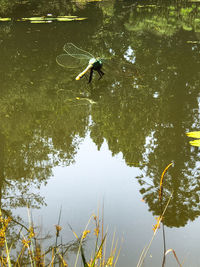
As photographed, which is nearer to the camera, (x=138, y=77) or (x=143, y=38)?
(x=138, y=77)

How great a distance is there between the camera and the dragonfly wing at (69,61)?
663 centimetres

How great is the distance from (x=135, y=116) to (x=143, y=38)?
4.95 m

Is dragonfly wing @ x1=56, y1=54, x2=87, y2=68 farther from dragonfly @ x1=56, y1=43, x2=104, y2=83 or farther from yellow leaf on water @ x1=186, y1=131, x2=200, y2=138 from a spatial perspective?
yellow leaf on water @ x1=186, y1=131, x2=200, y2=138

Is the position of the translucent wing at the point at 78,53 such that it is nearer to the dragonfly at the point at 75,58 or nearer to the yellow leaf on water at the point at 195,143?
the dragonfly at the point at 75,58

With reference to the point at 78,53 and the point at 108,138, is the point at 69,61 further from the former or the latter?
the point at 108,138

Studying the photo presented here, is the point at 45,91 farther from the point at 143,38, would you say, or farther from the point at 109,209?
the point at 143,38

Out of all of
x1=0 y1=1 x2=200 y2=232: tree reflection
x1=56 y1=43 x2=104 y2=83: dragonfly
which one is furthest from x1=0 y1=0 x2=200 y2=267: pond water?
x1=56 y1=43 x2=104 y2=83: dragonfly

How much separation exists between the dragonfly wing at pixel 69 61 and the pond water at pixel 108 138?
8 centimetres

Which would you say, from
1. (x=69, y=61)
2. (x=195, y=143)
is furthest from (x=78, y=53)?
(x=195, y=143)

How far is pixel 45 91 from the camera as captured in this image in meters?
5.91

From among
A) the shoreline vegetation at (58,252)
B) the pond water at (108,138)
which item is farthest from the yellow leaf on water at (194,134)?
the shoreline vegetation at (58,252)

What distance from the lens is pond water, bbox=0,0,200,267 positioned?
3.10 metres

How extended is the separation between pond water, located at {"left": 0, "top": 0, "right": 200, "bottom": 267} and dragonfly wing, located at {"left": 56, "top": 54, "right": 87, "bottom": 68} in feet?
0.26

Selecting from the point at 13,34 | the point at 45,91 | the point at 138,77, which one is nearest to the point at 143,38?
the point at 138,77
